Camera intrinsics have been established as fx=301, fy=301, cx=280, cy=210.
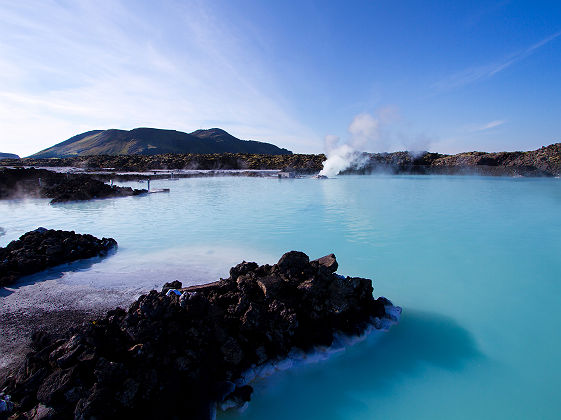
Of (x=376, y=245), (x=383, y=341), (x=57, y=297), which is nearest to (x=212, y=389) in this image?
(x=383, y=341)

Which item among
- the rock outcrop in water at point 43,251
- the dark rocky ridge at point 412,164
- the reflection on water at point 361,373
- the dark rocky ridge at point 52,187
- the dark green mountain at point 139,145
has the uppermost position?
the dark green mountain at point 139,145

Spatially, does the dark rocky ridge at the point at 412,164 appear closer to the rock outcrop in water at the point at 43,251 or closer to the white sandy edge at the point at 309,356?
the rock outcrop in water at the point at 43,251

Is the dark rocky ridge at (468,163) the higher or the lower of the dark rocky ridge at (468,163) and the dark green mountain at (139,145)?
the lower

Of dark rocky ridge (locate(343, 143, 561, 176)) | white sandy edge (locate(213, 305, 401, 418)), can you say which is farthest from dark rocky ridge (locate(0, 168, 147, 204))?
dark rocky ridge (locate(343, 143, 561, 176))

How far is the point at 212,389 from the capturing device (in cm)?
345

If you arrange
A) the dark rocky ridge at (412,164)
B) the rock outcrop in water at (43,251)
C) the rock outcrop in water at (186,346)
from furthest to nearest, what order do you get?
1. the dark rocky ridge at (412,164)
2. the rock outcrop in water at (43,251)
3. the rock outcrop in water at (186,346)

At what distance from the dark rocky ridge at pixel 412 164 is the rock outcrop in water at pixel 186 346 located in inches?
1690

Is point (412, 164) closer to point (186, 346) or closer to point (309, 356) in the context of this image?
point (309, 356)

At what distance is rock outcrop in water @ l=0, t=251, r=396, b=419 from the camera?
2979mm

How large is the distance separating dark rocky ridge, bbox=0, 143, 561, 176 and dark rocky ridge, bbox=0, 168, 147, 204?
939 inches

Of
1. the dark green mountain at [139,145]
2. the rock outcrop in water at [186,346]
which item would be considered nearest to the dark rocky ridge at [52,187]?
the rock outcrop in water at [186,346]

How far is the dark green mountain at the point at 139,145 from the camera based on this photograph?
116 m

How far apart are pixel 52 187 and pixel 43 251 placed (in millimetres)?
16561

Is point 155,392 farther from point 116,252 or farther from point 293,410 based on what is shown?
point 116,252
